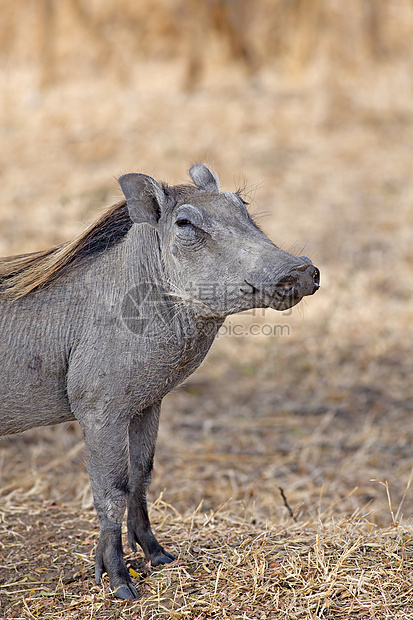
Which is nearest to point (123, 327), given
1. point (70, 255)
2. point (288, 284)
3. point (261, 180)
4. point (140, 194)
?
point (70, 255)

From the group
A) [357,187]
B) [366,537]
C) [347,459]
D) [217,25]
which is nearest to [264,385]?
[347,459]

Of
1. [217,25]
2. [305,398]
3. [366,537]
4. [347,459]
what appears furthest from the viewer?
[217,25]

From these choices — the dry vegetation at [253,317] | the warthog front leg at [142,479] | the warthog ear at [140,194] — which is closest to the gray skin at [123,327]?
the warthog ear at [140,194]

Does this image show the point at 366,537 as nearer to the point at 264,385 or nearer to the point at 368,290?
the point at 264,385

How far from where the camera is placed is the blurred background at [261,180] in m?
5.19

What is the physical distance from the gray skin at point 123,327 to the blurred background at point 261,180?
53cm

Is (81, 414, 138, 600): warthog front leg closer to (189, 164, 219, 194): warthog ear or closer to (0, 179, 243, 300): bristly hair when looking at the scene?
(0, 179, 243, 300): bristly hair

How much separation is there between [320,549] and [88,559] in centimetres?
111

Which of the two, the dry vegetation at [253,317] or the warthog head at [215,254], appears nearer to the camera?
the warthog head at [215,254]

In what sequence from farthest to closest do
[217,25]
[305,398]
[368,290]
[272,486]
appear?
1. [217,25]
2. [368,290]
3. [305,398]
4. [272,486]

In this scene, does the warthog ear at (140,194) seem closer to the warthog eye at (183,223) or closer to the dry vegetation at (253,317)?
the warthog eye at (183,223)

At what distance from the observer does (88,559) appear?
328 centimetres

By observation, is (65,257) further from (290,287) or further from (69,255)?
(290,287)

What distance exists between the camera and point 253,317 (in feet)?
24.9
